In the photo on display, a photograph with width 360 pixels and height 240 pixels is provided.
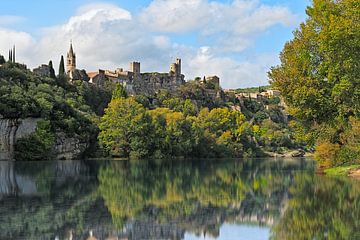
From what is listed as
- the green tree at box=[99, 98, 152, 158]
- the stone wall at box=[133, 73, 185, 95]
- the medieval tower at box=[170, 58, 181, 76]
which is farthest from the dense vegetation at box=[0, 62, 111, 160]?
the medieval tower at box=[170, 58, 181, 76]

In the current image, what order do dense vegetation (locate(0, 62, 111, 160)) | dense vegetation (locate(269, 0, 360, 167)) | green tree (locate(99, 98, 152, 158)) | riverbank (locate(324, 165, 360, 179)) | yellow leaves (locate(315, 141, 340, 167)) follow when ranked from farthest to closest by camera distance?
1. green tree (locate(99, 98, 152, 158))
2. dense vegetation (locate(0, 62, 111, 160))
3. yellow leaves (locate(315, 141, 340, 167))
4. riverbank (locate(324, 165, 360, 179))
5. dense vegetation (locate(269, 0, 360, 167))

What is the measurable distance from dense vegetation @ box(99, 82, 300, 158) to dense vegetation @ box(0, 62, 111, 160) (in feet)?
13.9

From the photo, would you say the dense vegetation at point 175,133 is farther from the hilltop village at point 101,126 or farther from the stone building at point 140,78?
the stone building at point 140,78

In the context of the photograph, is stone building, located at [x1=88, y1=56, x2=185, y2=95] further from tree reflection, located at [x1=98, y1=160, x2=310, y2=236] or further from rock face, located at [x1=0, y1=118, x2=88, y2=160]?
tree reflection, located at [x1=98, y1=160, x2=310, y2=236]

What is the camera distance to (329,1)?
31.8 meters

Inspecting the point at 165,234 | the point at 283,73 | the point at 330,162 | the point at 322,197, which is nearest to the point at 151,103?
the point at 330,162

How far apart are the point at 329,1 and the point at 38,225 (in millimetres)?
24507

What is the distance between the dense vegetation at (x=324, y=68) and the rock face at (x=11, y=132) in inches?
1638

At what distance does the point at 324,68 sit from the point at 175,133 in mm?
56229

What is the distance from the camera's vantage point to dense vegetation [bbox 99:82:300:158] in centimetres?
8112

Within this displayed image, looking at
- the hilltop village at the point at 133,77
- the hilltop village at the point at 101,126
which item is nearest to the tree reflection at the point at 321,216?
the hilltop village at the point at 101,126

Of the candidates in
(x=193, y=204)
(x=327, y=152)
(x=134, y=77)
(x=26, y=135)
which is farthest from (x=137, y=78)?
(x=193, y=204)

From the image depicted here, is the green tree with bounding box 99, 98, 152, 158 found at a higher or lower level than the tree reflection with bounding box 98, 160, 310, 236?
higher

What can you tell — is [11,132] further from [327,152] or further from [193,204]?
[193,204]
